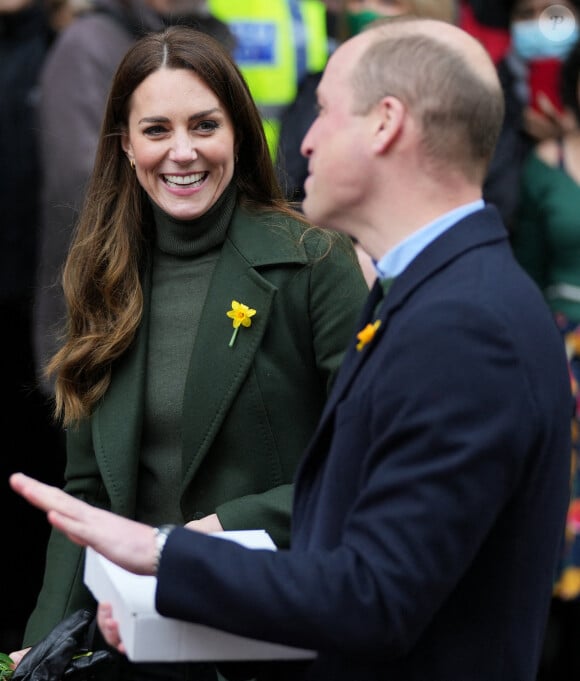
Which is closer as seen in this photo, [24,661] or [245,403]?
[24,661]

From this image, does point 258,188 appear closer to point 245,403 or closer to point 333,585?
point 245,403

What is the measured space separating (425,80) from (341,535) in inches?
28.6

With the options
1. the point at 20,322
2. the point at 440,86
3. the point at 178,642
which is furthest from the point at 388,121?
the point at 20,322

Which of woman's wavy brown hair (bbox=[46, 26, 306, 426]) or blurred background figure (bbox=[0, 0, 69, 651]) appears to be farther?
blurred background figure (bbox=[0, 0, 69, 651])

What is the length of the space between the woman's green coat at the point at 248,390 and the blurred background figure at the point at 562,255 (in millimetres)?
2141

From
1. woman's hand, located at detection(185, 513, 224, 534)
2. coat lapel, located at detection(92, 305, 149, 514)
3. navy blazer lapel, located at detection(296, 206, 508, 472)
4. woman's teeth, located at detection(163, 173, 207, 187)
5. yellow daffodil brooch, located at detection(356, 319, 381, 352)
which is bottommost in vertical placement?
woman's hand, located at detection(185, 513, 224, 534)

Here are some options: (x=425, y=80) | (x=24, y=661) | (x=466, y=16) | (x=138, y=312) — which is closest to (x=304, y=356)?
(x=138, y=312)

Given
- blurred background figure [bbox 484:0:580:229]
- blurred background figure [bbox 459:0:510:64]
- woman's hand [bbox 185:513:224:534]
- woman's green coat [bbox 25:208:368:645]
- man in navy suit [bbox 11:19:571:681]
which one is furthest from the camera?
blurred background figure [bbox 459:0:510:64]

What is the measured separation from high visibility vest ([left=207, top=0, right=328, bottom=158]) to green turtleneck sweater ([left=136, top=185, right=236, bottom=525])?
180 centimetres

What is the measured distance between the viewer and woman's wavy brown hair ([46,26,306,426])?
3293 millimetres

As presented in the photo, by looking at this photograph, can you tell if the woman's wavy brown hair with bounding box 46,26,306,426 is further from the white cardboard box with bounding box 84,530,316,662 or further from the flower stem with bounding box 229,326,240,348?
the white cardboard box with bounding box 84,530,316,662

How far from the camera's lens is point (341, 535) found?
7.07ft

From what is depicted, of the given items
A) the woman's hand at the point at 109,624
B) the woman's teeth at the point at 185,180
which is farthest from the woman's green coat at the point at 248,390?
the woman's hand at the point at 109,624

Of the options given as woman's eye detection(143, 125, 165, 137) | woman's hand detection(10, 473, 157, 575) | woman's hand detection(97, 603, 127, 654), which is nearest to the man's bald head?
woman's hand detection(10, 473, 157, 575)
